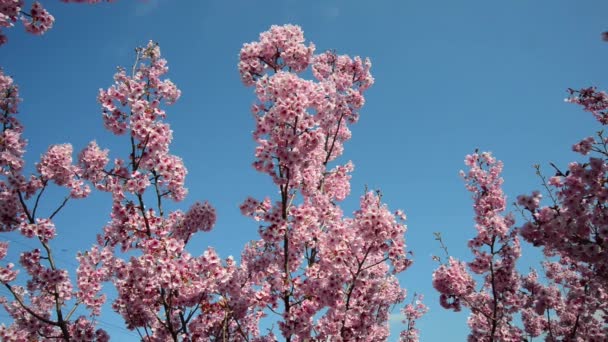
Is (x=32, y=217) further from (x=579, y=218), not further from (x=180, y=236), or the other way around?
(x=579, y=218)

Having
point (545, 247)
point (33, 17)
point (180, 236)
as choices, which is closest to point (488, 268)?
point (545, 247)

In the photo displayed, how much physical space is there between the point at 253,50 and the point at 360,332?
7269 mm

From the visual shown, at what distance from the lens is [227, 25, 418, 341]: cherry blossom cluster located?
7.92 metres

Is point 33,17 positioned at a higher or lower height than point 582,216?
higher

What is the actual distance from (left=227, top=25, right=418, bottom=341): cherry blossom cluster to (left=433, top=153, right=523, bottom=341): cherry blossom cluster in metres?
2.62

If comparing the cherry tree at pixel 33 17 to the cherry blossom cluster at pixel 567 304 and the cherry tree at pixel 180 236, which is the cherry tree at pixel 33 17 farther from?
the cherry blossom cluster at pixel 567 304

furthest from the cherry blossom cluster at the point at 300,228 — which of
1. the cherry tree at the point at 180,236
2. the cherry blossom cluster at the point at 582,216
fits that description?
the cherry blossom cluster at the point at 582,216

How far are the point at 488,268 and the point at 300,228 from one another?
5386 millimetres

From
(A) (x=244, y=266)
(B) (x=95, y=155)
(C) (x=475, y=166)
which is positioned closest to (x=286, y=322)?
(A) (x=244, y=266)

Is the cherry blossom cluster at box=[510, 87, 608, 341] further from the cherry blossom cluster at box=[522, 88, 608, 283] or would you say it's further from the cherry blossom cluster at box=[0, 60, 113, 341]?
the cherry blossom cluster at box=[0, 60, 113, 341]

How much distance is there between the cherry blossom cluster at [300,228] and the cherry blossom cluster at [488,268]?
8.59ft

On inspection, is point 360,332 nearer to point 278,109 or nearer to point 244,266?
point 244,266

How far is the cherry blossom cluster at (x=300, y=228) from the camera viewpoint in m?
7.92

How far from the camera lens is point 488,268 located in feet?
33.7
